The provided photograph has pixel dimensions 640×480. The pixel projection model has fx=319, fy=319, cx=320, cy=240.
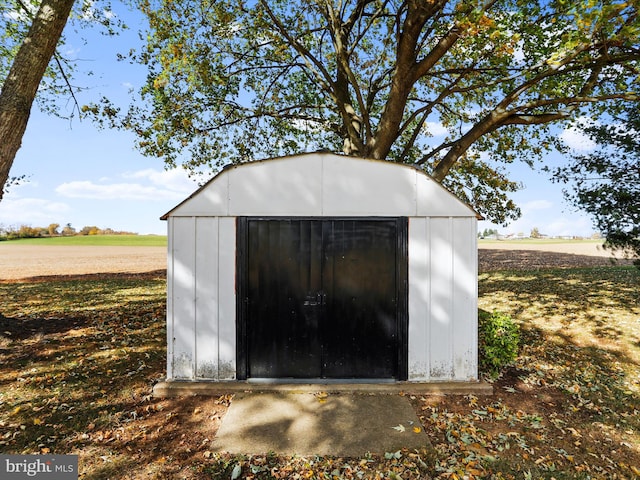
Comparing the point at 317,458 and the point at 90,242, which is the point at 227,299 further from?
the point at 90,242

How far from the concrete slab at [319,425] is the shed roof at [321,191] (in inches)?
108

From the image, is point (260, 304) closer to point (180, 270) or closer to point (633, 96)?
point (180, 270)

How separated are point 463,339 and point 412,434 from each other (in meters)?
1.72

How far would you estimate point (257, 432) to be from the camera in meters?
3.89

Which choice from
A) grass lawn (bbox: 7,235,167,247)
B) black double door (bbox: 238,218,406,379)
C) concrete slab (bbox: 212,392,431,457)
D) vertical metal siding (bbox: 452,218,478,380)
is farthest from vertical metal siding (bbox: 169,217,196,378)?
grass lawn (bbox: 7,235,167,247)

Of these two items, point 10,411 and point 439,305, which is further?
point 439,305

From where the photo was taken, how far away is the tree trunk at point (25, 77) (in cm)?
502

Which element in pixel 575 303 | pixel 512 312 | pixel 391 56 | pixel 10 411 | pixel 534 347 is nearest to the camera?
pixel 10 411

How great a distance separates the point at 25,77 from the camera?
5141 millimetres

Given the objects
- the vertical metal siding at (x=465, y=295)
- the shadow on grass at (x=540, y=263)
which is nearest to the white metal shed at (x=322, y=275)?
the vertical metal siding at (x=465, y=295)

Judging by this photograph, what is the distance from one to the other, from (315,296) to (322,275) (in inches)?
13.6

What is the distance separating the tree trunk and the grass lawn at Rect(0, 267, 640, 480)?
11.2ft

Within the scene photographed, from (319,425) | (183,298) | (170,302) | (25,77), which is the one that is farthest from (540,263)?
(25,77)

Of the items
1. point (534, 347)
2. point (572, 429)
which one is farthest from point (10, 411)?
point (534, 347)
